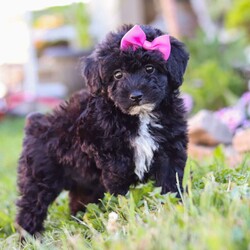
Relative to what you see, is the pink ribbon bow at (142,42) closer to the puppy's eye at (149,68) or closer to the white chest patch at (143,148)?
the puppy's eye at (149,68)

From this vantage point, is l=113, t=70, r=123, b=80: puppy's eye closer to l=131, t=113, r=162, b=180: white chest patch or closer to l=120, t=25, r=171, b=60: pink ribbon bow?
l=120, t=25, r=171, b=60: pink ribbon bow

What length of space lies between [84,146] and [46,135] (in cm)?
49

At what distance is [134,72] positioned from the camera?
3.90m

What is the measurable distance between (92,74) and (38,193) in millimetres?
1057

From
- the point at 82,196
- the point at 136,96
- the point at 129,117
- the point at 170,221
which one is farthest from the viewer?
the point at 82,196

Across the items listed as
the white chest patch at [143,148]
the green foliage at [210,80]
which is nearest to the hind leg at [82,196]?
the white chest patch at [143,148]

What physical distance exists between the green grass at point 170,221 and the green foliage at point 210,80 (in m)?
3.78

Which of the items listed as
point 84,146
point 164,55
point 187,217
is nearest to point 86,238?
point 84,146

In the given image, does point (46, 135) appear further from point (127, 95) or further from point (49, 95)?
point (49, 95)

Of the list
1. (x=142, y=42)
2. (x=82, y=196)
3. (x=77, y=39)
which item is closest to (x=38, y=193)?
(x=82, y=196)

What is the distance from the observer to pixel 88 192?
15.6 feet

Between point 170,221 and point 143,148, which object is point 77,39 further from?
point 170,221

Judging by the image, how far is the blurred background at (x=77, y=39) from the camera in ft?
34.0

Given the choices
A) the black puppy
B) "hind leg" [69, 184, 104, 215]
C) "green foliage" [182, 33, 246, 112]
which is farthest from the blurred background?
the black puppy
